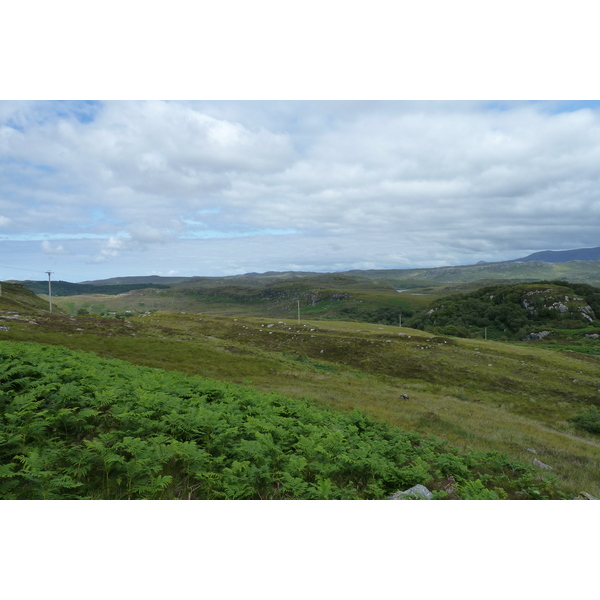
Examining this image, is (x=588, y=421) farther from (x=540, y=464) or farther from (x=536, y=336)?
(x=536, y=336)

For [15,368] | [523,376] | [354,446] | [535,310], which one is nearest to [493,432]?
[354,446]

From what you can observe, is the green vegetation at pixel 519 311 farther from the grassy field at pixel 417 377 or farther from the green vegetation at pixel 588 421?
the green vegetation at pixel 588 421

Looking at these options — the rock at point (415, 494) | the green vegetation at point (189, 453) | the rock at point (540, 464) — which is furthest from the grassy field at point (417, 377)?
the rock at point (415, 494)

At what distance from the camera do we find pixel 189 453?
23.1ft

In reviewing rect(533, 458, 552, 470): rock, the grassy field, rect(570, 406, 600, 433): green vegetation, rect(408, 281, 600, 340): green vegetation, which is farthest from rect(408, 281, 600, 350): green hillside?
rect(533, 458, 552, 470): rock

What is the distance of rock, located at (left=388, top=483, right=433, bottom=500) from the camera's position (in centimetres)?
693

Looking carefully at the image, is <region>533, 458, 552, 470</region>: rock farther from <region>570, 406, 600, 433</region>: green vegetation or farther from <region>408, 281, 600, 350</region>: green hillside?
<region>408, 281, 600, 350</region>: green hillside

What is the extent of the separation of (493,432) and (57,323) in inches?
1822

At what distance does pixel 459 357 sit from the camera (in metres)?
50.5

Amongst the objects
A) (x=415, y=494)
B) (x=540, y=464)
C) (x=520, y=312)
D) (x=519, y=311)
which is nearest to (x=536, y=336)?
(x=520, y=312)

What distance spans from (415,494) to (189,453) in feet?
15.9

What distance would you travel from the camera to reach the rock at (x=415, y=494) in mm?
6934

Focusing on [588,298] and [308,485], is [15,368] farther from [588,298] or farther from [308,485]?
[588,298]

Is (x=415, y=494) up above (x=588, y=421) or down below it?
above
